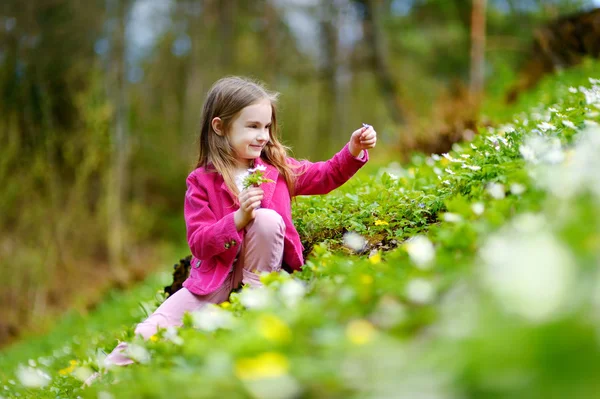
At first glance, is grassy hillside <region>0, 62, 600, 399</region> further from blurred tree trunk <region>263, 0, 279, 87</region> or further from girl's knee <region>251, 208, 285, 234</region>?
blurred tree trunk <region>263, 0, 279, 87</region>

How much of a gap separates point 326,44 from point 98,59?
7633 mm

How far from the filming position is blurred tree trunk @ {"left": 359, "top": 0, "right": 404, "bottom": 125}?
11.0 m

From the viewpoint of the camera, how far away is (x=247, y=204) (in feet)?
8.59

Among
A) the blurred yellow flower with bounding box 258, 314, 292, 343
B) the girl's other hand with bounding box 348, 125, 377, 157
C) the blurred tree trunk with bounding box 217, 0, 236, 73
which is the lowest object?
the blurred yellow flower with bounding box 258, 314, 292, 343

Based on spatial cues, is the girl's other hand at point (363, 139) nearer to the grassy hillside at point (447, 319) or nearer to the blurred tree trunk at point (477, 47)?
the grassy hillside at point (447, 319)

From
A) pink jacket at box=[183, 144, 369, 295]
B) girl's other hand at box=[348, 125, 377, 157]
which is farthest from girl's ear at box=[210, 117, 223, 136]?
girl's other hand at box=[348, 125, 377, 157]

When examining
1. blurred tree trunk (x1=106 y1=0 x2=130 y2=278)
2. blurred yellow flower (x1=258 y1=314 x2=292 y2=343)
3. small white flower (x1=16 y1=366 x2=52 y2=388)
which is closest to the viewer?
blurred yellow flower (x1=258 y1=314 x2=292 y2=343)

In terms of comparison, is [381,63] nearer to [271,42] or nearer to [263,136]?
[271,42]

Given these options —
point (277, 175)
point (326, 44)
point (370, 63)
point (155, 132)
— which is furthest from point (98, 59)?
point (277, 175)

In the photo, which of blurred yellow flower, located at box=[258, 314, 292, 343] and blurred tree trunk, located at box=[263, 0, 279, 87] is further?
blurred tree trunk, located at box=[263, 0, 279, 87]

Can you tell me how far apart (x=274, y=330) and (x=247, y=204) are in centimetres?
127

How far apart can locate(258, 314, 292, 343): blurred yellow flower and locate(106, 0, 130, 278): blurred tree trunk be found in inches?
382

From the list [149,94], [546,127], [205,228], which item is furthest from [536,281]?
[149,94]

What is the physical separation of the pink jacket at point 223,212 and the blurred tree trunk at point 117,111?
810 centimetres
